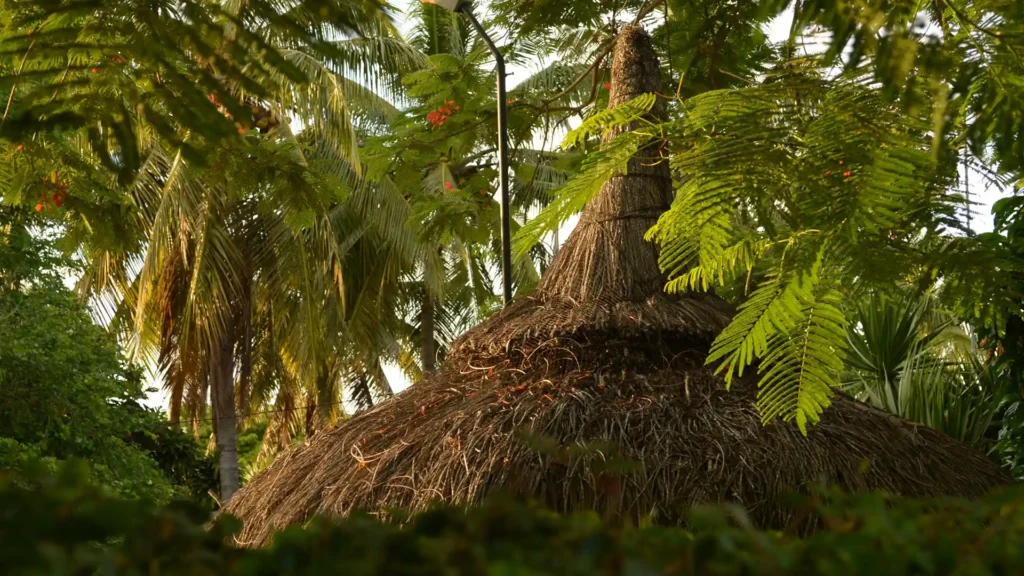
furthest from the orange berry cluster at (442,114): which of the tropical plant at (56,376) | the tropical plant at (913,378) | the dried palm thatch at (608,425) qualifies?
the tropical plant at (56,376)

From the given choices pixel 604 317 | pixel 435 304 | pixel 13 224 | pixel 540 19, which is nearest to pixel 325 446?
pixel 604 317

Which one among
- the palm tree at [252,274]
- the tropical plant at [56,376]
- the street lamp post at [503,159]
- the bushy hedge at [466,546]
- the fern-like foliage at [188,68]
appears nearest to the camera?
the bushy hedge at [466,546]

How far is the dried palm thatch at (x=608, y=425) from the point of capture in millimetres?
4418

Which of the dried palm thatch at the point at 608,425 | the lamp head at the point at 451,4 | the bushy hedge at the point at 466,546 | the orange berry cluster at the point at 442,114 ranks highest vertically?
the lamp head at the point at 451,4

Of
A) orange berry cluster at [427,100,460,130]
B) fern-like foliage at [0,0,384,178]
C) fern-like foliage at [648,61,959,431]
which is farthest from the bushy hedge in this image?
orange berry cluster at [427,100,460,130]

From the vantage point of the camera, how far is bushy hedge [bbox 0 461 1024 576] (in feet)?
3.55

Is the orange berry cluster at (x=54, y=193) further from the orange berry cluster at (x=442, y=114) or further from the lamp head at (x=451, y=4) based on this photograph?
the lamp head at (x=451, y=4)

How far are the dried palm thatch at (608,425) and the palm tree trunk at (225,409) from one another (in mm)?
10964

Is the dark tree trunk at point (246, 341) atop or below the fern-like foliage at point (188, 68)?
atop

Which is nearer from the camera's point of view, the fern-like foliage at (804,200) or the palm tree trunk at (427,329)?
the fern-like foliage at (804,200)

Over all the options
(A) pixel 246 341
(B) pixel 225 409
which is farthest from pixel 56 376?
(A) pixel 246 341

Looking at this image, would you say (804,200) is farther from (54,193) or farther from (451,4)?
(451,4)

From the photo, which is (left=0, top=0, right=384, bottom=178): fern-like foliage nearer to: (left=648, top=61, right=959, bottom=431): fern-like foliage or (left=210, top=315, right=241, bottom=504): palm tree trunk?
(left=648, top=61, right=959, bottom=431): fern-like foliage

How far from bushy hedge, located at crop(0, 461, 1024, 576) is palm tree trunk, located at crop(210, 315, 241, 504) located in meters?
15.5
